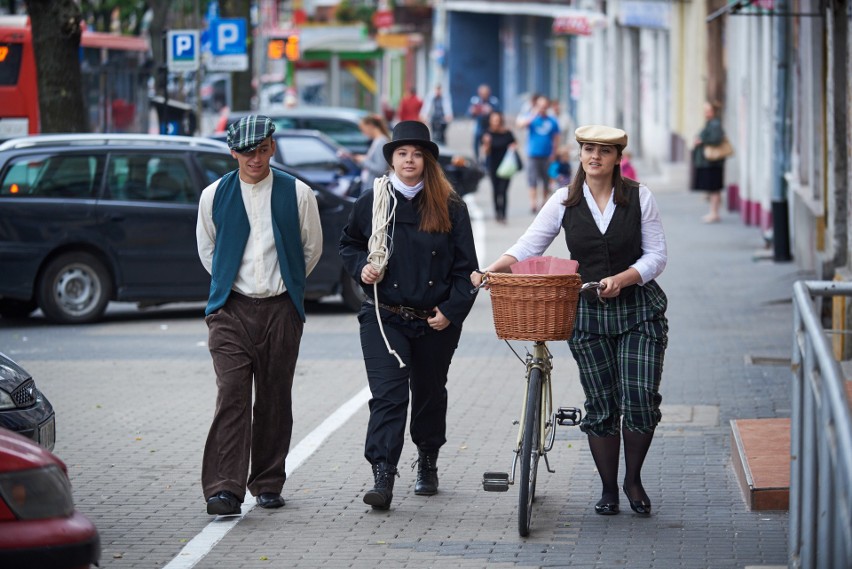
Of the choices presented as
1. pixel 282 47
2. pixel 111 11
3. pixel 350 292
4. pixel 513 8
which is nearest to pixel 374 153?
pixel 350 292

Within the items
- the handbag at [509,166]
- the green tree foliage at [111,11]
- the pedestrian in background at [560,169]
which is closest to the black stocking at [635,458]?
the handbag at [509,166]

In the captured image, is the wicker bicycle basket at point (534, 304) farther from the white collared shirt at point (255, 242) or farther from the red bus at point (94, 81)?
the red bus at point (94, 81)

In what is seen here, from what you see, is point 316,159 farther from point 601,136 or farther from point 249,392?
point 601,136

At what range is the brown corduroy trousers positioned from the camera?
292 inches

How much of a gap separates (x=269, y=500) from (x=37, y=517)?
9.03 feet

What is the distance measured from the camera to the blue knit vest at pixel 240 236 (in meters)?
7.45

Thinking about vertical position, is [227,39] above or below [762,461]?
above

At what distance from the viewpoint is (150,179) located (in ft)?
50.3

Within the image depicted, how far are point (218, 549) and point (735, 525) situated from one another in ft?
7.28

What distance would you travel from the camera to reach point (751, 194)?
973 inches

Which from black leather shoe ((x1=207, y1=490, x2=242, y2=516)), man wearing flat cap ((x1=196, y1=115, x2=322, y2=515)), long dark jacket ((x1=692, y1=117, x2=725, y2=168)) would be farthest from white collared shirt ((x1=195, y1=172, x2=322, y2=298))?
long dark jacket ((x1=692, y1=117, x2=725, y2=168))

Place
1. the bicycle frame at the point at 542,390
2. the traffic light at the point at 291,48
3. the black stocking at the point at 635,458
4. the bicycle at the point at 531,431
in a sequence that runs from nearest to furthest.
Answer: the bicycle at the point at 531,431 → the bicycle frame at the point at 542,390 → the black stocking at the point at 635,458 → the traffic light at the point at 291,48

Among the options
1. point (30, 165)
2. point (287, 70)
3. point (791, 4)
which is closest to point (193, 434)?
point (30, 165)

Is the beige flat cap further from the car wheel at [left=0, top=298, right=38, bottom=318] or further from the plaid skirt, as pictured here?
the car wheel at [left=0, top=298, right=38, bottom=318]
